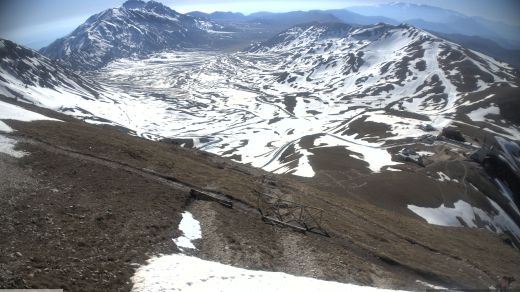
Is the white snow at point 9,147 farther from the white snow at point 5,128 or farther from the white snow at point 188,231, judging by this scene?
the white snow at point 188,231

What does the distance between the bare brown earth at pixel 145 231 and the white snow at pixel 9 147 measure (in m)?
1.17

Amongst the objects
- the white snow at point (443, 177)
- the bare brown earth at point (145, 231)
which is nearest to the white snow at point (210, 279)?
the bare brown earth at point (145, 231)

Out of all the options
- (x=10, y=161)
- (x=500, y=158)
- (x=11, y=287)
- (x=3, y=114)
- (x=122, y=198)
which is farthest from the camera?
(x=500, y=158)

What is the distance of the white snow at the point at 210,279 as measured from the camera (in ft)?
68.3

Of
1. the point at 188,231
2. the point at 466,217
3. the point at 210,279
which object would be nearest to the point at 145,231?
the point at 188,231

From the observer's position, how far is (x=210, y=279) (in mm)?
22359

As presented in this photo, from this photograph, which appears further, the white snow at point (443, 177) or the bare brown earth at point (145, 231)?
the white snow at point (443, 177)

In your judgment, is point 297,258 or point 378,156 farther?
point 378,156

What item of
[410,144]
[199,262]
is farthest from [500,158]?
[199,262]

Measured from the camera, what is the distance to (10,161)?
3453 centimetres

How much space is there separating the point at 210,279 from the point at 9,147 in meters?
29.0

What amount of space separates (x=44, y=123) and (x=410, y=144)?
133625 mm

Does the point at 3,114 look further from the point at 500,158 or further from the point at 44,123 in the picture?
the point at 500,158

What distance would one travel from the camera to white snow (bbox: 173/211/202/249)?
1065 inches
